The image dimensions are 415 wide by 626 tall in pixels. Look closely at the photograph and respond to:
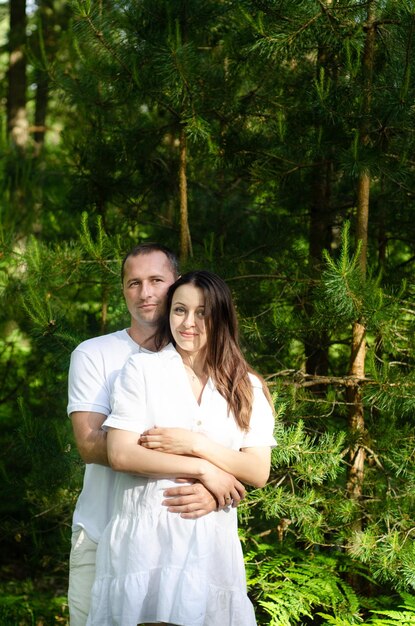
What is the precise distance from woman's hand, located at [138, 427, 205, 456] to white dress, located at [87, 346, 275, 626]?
44mm

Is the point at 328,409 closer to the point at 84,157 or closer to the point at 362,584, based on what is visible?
the point at 362,584

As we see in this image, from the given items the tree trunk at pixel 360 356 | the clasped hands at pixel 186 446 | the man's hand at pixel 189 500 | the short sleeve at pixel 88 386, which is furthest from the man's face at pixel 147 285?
the tree trunk at pixel 360 356

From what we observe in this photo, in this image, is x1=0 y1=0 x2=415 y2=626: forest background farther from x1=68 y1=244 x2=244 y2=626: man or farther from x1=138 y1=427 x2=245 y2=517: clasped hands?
x1=138 y1=427 x2=245 y2=517: clasped hands

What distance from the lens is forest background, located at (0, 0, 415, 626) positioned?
3.46 m

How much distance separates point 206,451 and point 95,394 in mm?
509

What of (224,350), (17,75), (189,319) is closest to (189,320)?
(189,319)

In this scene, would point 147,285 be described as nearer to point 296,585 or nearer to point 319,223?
point 296,585

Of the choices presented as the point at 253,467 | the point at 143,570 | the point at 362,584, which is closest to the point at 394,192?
the point at 362,584

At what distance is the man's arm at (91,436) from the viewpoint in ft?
8.31

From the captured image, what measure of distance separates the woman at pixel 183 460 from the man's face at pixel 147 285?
0.60 feet

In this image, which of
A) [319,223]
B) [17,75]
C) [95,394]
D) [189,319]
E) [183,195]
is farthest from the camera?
[17,75]

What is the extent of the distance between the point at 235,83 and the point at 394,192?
3.63 ft

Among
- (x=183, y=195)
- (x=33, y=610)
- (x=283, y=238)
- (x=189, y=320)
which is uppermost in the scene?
(x=183, y=195)

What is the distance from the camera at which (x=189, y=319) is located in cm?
251
